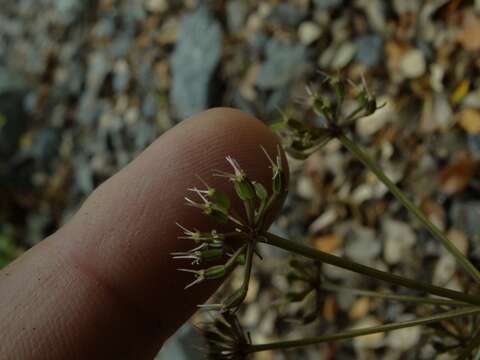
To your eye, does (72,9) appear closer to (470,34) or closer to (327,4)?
(327,4)

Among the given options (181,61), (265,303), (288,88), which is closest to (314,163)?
(288,88)

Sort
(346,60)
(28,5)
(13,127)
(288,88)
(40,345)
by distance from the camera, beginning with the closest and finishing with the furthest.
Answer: (40,345)
(346,60)
(288,88)
(13,127)
(28,5)

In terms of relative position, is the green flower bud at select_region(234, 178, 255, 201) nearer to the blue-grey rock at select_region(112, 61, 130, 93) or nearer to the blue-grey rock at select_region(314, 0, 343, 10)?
the blue-grey rock at select_region(314, 0, 343, 10)

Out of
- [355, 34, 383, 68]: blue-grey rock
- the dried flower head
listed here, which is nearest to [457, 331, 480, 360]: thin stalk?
the dried flower head

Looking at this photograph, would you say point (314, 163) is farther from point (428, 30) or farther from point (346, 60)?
point (428, 30)

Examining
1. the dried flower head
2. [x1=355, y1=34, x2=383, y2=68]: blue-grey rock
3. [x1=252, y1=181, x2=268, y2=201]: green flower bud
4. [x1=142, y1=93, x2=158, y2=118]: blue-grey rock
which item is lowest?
[x1=355, y1=34, x2=383, y2=68]: blue-grey rock

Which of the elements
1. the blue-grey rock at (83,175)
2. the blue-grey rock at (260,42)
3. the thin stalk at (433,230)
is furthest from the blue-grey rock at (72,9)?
the thin stalk at (433,230)
